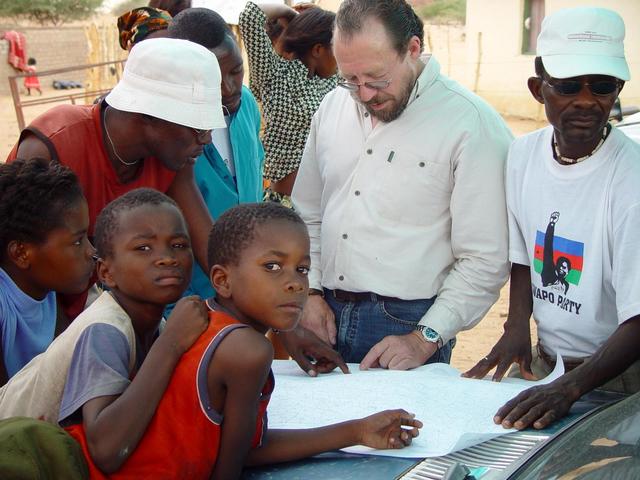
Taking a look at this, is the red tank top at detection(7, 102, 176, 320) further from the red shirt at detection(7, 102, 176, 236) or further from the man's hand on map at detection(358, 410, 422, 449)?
the man's hand on map at detection(358, 410, 422, 449)

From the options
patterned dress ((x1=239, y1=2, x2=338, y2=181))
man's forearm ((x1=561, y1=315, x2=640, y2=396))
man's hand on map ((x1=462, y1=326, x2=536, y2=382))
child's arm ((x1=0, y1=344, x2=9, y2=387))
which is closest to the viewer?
man's forearm ((x1=561, y1=315, x2=640, y2=396))

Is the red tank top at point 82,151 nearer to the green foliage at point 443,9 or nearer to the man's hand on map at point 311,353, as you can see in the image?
the man's hand on map at point 311,353

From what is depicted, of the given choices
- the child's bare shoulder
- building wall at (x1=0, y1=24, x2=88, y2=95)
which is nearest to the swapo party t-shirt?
the child's bare shoulder

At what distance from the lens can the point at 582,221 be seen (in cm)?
247

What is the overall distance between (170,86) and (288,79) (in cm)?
171

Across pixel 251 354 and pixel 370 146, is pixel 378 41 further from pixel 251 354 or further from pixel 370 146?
pixel 251 354

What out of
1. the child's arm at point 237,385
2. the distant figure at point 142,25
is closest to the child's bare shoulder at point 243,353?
the child's arm at point 237,385

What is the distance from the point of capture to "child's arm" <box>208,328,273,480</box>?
1.97 metres

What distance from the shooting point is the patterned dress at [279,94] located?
4305 millimetres

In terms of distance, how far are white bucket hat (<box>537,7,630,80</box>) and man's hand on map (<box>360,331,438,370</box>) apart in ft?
3.28

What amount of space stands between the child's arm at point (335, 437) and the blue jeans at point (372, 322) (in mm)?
829

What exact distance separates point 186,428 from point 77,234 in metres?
0.87

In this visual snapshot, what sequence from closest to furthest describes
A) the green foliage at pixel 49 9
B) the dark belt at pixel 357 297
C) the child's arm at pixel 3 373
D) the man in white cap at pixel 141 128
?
1. the child's arm at pixel 3 373
2. the man in white cap at pixel 141 128
3. the dark belt at pixel 357 297
4. the green foliage at pixel 49 9

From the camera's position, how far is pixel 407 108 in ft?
9.77
